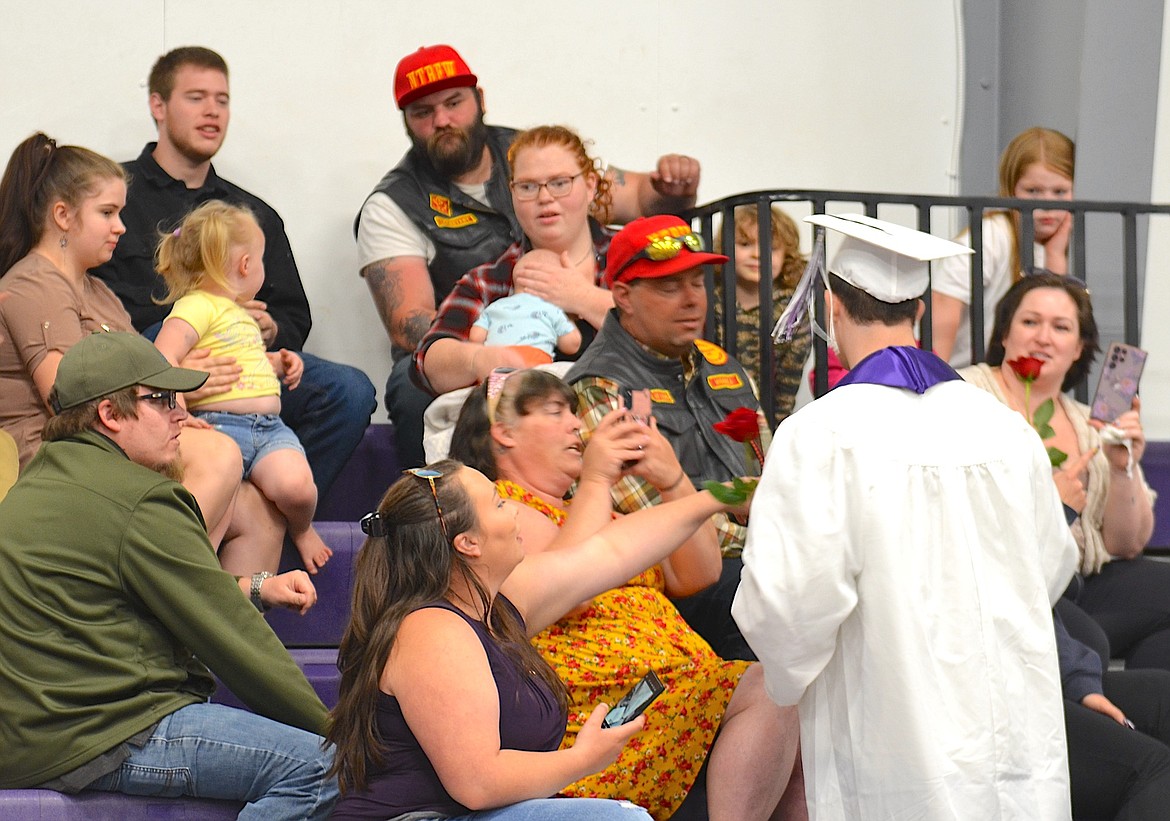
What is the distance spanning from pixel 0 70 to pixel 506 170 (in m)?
1.89

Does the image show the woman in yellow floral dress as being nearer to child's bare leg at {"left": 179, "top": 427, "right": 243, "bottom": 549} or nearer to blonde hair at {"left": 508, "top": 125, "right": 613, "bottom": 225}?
child's bare leg at {"left": 179, "top": 427, "right": 243, "bottom": 549}

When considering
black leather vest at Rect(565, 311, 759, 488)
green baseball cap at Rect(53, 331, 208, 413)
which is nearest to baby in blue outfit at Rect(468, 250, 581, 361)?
black leather vest at Rect(565, 311, 759, 488)

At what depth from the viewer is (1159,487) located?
15.6 feet

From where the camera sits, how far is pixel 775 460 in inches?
94.3

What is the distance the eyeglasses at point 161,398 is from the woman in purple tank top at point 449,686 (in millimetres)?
570

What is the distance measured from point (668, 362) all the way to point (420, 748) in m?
1.50

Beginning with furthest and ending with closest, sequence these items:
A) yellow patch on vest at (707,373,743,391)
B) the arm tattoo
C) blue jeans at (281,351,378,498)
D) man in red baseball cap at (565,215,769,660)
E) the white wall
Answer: the white wall < the arm tattoo < blue jeans at (281,351,378,498) < yellow patch on vest at (707,373,743,391) < man in red baseball cap at (565,215,769,660)

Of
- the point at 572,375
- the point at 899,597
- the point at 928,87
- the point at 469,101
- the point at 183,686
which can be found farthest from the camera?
the point at 928,87

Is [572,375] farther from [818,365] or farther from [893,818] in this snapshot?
[893,818]

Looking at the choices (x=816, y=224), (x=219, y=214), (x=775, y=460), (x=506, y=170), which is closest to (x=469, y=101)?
(x=506, y=170)

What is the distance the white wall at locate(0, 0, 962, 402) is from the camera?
521cm

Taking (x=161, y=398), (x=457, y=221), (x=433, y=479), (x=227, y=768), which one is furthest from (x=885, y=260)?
(x=457, y=221)

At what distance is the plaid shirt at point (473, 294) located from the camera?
403cm

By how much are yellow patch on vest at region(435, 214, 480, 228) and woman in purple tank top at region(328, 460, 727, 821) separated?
215cm
